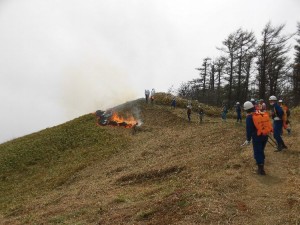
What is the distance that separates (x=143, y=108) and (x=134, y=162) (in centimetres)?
1850

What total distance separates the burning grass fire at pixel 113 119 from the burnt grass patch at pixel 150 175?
18.7 m

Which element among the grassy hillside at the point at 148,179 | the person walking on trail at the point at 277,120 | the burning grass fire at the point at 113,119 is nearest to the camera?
the grassy hillside at the point at 148,179

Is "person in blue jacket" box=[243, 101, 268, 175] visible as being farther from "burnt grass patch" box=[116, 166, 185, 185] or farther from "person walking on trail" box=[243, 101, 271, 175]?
"burnt grass patch" box=[116, 166, 185, 185]

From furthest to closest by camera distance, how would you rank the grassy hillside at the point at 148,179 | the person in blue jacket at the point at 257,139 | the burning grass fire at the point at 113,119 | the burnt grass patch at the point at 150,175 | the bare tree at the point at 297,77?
the bare tree at the point at 297,77, the burning grass fire at the point at 113,119, the burnt grass patch at the point at 150,175, the person in blue jacket at the point at 257,139, the grassy hillside at the point at 148,179

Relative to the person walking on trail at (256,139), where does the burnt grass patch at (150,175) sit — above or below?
below

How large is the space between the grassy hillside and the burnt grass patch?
2.3 inches

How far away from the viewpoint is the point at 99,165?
24969 millimetres

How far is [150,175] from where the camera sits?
15945 millimetres

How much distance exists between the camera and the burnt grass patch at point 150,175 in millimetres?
15453

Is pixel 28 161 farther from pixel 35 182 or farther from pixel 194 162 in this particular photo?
pixel 194 162

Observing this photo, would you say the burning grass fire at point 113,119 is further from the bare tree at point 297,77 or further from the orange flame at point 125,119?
the bare tree at point 297,77

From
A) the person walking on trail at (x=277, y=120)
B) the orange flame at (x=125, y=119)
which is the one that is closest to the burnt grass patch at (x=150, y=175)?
the person walking on trail at (x=277, y=120)

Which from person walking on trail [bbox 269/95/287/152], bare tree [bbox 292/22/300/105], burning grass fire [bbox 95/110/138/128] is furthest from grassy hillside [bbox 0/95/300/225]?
bare tree [bbox 292/22/300/105]

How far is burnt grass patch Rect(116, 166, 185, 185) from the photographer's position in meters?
15.5
